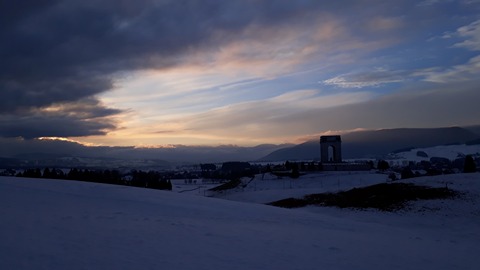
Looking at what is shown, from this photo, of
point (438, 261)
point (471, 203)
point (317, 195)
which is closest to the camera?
point (438, 261)

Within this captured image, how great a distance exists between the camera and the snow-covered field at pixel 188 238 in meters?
11.2

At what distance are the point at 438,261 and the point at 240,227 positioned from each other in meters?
8.23

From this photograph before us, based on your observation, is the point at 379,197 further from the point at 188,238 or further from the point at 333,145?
the point at 333,145

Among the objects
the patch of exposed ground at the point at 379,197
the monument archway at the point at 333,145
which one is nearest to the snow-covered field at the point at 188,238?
the patch of exposed ground at the point at 379,197

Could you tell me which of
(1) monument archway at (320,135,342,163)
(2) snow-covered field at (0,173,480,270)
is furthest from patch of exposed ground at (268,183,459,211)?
(1) monument archway at (320,135,342,163)

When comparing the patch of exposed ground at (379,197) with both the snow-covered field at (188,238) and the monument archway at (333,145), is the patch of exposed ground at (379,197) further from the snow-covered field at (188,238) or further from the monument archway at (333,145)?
the monument archway at (333,145)

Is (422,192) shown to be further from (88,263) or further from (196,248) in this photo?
(88,263)

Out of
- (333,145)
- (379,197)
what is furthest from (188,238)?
(333,145)

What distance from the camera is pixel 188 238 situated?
47.4 feet

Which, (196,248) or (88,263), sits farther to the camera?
(196,248)

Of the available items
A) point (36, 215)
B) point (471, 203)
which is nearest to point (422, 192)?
point (471, 203)

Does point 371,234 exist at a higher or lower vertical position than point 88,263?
lower

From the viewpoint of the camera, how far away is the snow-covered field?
11.2 m

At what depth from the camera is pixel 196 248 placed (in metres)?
13.0
